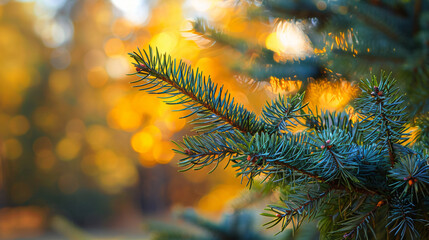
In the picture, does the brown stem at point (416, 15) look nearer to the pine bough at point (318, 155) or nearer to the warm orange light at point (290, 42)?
the warm orange light at point (290, 42)

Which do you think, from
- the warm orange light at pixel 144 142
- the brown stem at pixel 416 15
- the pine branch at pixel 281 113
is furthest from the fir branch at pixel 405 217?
the warm orange light at pixel 144 142

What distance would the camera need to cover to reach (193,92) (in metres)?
0.38

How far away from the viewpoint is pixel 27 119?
8438mm

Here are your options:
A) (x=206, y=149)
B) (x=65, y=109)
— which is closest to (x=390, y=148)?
(x=206, y=149)

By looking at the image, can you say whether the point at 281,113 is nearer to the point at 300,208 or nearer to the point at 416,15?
the point at 300,208

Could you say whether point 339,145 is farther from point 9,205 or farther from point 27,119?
point 9,205

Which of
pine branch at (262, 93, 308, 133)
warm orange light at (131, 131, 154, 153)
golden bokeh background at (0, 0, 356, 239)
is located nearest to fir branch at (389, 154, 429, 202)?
pine branch at (262, 93, 308, 133)

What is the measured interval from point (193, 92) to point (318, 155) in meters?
0.14

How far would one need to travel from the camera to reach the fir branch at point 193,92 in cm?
35

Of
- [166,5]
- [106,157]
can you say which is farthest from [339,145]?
[106,157]

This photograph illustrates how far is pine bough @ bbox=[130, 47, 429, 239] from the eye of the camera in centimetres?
33

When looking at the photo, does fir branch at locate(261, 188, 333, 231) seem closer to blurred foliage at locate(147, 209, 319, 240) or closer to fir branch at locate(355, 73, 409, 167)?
fir branch at locate(355, 73, 409, 167)

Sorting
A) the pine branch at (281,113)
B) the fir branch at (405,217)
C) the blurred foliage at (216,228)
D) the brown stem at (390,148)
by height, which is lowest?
the fir branch at (405,217)

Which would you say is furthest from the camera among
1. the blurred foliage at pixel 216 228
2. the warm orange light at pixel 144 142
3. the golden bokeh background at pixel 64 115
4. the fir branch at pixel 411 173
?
the golden bokeh background at pixel 64 115
